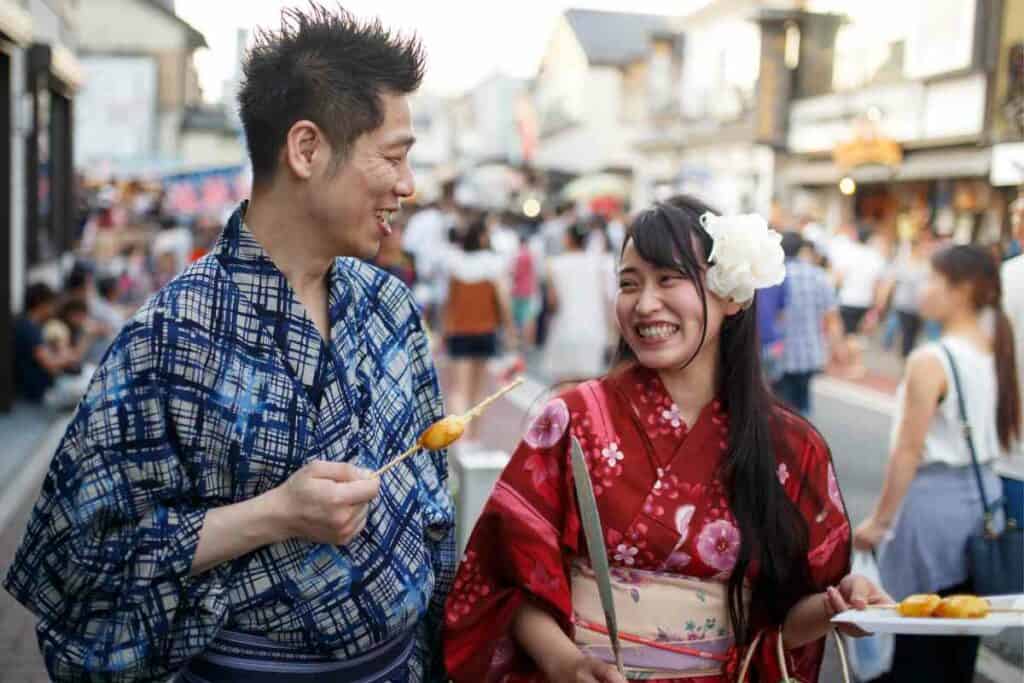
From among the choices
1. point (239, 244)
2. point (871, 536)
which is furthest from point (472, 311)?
point (239, 244)

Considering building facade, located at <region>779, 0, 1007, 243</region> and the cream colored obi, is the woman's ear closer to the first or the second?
the cream colored obi

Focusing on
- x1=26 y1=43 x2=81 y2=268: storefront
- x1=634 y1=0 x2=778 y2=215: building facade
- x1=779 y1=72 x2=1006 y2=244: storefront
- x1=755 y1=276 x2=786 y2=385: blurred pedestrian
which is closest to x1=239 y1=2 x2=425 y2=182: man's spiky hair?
x1=755 y1=276 x2=786 y2=385: blurred pedestrian

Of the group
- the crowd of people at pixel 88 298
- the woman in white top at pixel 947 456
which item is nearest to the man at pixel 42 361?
the crowd of people at pixel 88 298

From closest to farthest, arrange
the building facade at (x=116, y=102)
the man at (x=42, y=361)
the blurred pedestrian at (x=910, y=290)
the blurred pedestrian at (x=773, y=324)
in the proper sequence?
the blurred pedestrian at (x=773, y=324)
the man at (x=42, y=361)
the blurred pedestrian at (x=910, y=290)
the building facade at (x=116, y=102)

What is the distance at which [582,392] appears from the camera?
2486 millimetres

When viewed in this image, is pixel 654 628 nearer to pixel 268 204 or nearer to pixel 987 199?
pixel 268 204

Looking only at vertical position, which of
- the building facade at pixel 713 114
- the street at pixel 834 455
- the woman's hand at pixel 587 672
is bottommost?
the street at pixel 834 455

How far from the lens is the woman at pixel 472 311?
9.19 meters

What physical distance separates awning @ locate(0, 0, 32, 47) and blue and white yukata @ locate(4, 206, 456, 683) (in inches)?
251

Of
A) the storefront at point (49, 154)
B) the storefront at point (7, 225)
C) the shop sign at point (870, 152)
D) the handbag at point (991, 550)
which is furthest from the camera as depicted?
the shop sign at point (870, 152)

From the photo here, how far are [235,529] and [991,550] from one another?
2.70m

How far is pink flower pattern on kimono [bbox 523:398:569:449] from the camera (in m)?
2.41

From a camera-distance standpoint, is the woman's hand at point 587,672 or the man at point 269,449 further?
the woman's hand at point 587,672

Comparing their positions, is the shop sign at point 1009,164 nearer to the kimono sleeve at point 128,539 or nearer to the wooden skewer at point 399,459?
the wooden skewer at point 399,459
